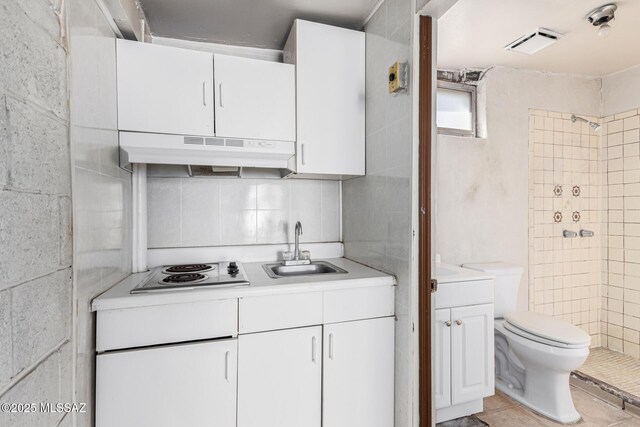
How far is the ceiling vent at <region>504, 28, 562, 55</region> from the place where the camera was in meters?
2.00

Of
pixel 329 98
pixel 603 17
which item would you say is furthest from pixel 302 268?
pixel 603 17

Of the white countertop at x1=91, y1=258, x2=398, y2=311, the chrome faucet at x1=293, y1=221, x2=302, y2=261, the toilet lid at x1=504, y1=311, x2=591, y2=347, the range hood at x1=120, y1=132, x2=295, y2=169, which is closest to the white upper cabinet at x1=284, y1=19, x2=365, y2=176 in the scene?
the range hood at x1=120, y1=132, x2=295, y2=169

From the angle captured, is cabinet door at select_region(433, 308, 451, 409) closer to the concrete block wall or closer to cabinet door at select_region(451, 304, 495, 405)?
cabinet door at select_region(451, 304, 495, 405)

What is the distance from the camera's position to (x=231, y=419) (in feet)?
4.39

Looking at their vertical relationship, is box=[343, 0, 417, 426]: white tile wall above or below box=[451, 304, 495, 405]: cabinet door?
above

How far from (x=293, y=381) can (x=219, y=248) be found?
35.9 inches

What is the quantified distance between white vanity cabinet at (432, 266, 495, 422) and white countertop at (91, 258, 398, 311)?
50 cm

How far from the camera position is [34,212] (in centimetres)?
83

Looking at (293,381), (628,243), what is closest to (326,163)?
(293,381)

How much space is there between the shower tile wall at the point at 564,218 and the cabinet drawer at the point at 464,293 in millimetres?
989

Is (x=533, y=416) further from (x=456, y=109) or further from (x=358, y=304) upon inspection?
(x=456, y=109)

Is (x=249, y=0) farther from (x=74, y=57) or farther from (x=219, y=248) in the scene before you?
(x=219, y=248)

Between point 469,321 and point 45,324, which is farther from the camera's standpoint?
point 469,321

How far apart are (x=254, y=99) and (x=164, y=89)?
0.44 meters
